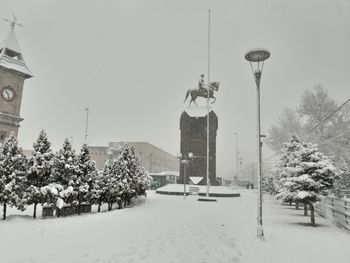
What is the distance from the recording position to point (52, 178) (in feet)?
52.4

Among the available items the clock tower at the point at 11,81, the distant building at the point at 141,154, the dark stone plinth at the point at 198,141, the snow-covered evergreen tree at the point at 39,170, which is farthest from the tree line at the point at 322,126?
A: the distant building at the point at 141,154

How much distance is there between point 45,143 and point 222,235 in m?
11.1

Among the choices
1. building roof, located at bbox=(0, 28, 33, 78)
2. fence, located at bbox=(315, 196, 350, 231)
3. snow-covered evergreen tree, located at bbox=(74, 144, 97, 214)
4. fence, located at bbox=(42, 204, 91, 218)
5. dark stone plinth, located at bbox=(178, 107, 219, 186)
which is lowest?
fence, located at bbox=(42, 204, 91, 218)

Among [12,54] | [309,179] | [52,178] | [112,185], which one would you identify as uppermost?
[12,54]

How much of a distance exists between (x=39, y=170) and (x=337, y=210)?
15.5 meters

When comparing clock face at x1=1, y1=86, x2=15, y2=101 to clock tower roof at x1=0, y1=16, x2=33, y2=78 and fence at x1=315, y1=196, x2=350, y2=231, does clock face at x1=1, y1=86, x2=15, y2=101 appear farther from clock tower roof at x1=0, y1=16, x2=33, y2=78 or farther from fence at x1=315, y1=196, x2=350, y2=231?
fence at x1=315, y1=196, x2=350, y2=231

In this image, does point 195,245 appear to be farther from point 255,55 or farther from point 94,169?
point 94,169

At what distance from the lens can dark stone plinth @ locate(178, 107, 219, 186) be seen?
35.8 m

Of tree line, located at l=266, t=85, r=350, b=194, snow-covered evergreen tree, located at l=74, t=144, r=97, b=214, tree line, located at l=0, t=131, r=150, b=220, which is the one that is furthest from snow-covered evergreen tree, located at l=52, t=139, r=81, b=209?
tree line, located at l=266, t=85, r=350, b=194

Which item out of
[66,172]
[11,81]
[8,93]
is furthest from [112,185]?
[11,81]

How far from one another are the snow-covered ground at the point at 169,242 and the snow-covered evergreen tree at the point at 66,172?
3.54 meters

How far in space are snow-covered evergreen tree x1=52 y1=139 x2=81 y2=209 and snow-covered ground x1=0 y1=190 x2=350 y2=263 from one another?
3538 mm

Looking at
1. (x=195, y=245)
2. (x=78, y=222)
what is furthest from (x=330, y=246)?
(x=78, y=222)

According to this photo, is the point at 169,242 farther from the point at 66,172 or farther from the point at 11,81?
the point at 11,81
